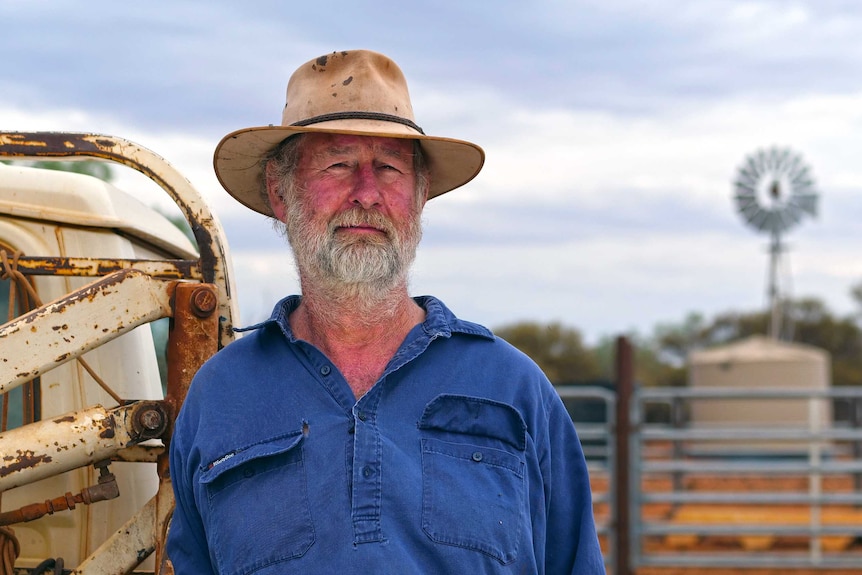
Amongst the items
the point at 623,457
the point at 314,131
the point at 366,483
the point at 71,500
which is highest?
the point at 314,131

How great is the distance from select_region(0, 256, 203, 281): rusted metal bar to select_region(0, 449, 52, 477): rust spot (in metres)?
0.48

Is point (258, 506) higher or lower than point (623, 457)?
higher

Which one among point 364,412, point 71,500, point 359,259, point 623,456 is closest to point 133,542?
point 71,500

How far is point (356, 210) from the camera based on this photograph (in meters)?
2.56

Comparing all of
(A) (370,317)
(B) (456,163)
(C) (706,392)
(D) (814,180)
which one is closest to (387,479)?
(A) (370,317)

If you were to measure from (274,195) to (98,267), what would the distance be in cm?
48

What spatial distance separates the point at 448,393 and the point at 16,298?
1.25 metres

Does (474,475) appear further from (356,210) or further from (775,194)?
(775,194)

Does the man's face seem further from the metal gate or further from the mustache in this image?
the metal gate

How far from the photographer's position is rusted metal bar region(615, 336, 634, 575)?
8414mm

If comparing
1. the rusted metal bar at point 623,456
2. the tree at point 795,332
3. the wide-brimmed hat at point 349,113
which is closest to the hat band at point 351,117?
the wide-brimmed hat at point 349,113

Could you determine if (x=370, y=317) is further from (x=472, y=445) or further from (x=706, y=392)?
(x=706, y=392)

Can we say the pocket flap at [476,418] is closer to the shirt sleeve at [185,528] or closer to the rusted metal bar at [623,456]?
the shirt sleeve at [185,528]

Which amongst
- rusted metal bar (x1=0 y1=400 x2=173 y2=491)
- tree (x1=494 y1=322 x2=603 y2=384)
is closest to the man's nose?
rusted metal bar (x1=0 y1=400 x2=173 y2=491)
